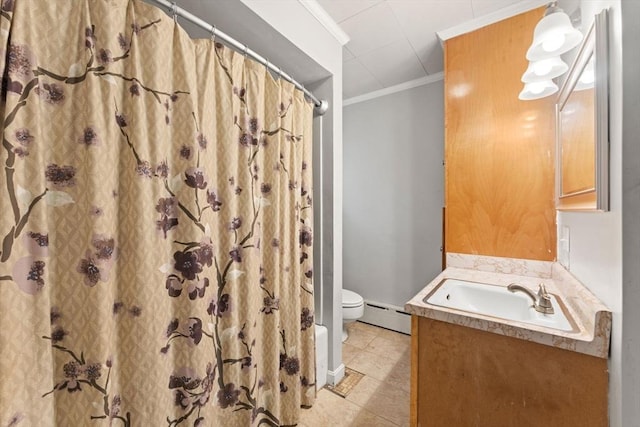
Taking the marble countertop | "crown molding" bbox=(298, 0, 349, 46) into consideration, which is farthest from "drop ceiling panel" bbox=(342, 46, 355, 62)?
the marble countertop

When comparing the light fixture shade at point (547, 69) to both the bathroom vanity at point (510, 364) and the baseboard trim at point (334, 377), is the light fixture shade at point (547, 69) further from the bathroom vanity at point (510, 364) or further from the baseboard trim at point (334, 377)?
the baseboard trim at point (334, 377)

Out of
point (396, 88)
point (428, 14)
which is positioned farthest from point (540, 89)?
point (396, 88)

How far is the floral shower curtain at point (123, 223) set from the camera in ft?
2.06

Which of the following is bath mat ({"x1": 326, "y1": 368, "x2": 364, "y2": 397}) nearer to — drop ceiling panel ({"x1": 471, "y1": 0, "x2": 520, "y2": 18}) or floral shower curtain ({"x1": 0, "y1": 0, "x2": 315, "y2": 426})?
floral shower curtain ({"x1": 0, "y1": 0, "x2": 315, "y2": 426})

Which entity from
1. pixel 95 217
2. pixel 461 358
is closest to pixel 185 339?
pixel 95 217

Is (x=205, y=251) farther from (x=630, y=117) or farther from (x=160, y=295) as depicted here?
(x=630, y=117)

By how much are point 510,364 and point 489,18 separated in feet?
6.32

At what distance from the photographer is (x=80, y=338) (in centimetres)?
72

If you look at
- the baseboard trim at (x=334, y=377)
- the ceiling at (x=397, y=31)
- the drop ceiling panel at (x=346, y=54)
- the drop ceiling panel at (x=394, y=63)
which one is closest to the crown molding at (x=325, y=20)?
the ceiling at (x=397, y=31)

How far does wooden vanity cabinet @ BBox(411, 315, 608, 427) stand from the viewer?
818mm

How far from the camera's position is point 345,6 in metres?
1.52

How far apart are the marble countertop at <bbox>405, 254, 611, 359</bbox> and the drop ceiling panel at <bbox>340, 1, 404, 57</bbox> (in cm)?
160

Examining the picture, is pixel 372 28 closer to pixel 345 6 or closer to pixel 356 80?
pixel 345 6

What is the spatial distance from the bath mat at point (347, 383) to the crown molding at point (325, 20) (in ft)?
7.63
